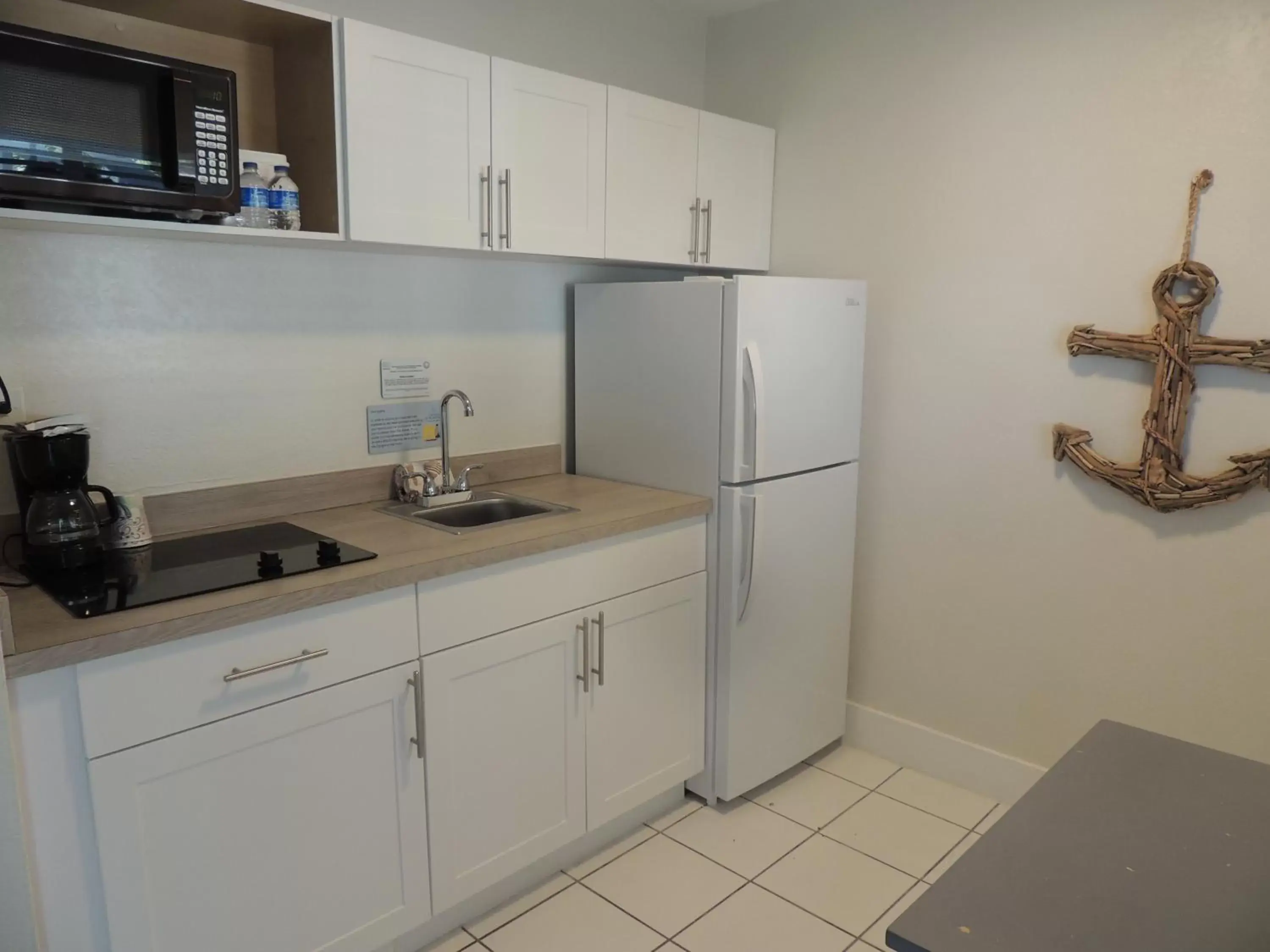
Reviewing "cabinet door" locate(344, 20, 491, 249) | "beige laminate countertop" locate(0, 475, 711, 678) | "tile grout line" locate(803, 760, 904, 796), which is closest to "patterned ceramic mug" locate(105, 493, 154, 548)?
"beige laminate countertop" locate(0, 475, 711, 678)

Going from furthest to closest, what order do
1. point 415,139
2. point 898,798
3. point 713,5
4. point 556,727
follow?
point 713,5, point 898,798, point 556,727, point 415,139

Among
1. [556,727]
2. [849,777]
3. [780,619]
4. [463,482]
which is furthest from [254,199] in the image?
[849,777]

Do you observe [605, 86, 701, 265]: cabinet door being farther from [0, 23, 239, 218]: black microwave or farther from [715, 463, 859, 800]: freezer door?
[0, 23, 239, 218]: black microwave

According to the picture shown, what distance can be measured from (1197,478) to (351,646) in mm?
2047

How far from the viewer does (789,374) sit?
245 centimetres

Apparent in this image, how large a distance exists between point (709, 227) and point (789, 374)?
24.4 inches

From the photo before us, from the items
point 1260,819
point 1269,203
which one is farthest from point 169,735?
point 1269,203

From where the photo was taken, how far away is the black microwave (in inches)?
57.8

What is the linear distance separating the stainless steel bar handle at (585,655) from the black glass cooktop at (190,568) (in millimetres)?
578

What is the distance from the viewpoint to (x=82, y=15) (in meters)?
1.78

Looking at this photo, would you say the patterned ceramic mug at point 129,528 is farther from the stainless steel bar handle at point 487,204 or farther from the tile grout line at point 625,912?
the tile grout line at point 625,912

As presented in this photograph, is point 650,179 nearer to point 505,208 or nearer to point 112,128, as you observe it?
point 505,208

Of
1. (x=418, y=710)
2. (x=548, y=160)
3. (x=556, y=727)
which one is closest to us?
(x=418, y=710)

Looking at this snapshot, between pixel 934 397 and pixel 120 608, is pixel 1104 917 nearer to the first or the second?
pixel 120 608
